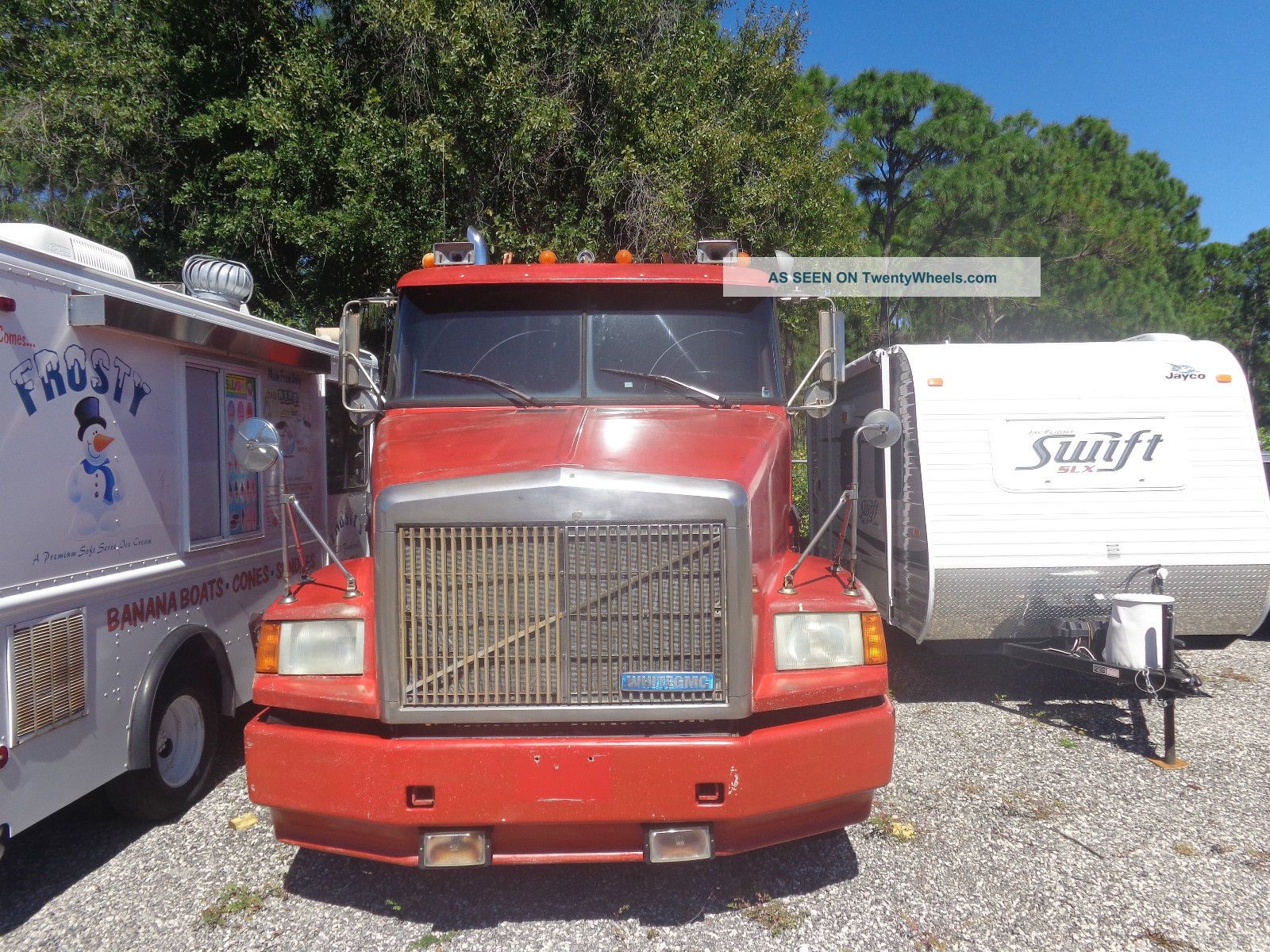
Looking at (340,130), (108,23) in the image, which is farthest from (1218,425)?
(108,23)

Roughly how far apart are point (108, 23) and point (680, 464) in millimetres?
12068

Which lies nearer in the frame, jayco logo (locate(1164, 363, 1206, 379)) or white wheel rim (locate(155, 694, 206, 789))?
white wheel rim (locate(155, 694, 206, 789))

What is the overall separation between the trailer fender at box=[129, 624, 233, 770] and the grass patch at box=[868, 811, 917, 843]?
349cm

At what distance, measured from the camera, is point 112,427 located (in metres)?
3.88

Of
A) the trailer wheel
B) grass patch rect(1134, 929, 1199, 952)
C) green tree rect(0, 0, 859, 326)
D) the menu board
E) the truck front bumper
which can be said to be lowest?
grass patch rect(1134, 929, 1199, 952)

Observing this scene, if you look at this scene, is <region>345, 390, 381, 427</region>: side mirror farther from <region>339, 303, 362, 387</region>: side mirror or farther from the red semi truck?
the red semi truck

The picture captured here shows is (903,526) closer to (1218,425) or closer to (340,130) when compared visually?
(1218,425)

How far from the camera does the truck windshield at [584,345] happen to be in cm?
407

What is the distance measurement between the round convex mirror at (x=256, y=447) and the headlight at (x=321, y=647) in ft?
2.22

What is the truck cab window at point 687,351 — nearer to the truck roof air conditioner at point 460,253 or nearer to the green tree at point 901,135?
the truck roof air conditioner at point 460,253

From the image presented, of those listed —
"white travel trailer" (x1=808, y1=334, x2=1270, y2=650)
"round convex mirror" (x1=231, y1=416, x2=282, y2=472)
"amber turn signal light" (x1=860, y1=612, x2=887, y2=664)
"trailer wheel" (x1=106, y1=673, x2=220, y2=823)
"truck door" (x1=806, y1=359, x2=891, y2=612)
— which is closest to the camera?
"amber turn signal light" (x1=860, y1=612, x2=887, y2=664)

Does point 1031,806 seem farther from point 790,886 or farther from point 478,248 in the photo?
point 478,248

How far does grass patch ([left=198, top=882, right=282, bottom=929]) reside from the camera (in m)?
3.37

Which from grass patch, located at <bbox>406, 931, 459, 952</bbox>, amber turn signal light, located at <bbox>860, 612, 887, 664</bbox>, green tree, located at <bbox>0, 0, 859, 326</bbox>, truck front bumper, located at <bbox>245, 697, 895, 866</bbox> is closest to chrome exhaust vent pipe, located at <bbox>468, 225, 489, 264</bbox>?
truck front bumper, located at <bbox>245, 697, 895, 866</bbox>
